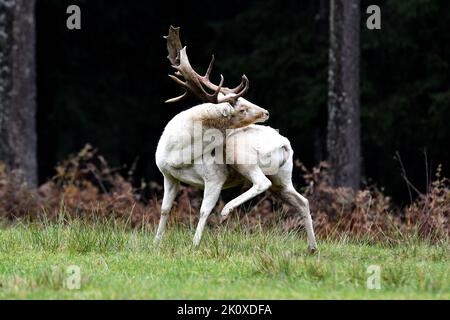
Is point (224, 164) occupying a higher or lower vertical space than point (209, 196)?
higher

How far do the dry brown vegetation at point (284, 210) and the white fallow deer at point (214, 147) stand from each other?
2.84 feet

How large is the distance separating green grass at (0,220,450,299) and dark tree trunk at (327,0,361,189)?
5537 mm

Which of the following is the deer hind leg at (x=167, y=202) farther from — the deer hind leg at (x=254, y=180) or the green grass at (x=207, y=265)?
the deer hind leg at (x=254, y=180)

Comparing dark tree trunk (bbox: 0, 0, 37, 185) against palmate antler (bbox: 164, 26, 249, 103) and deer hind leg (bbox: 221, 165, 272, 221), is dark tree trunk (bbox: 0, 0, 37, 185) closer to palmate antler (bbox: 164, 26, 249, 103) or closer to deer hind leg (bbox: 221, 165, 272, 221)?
palmate antler (bbox: 164, 26, 249, 103)

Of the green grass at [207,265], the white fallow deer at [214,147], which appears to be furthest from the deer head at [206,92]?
the green grass at [207,265]

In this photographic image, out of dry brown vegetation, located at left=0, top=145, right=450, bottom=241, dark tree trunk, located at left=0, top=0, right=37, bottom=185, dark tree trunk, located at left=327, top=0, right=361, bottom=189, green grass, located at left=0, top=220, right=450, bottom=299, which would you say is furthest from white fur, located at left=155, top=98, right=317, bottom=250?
dark tree trunk, located at left=0, top=0, right=37, bottom=185

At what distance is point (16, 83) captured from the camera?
17812 millimetres

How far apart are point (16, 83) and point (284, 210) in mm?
6676

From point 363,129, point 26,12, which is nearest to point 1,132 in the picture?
point 26,12

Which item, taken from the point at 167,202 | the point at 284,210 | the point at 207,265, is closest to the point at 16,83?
the point at 284,210

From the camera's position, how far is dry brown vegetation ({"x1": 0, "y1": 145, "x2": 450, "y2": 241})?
1220cm

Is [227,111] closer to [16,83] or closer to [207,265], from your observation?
[207,265]

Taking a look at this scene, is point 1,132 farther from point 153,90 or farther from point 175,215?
point 153,90
